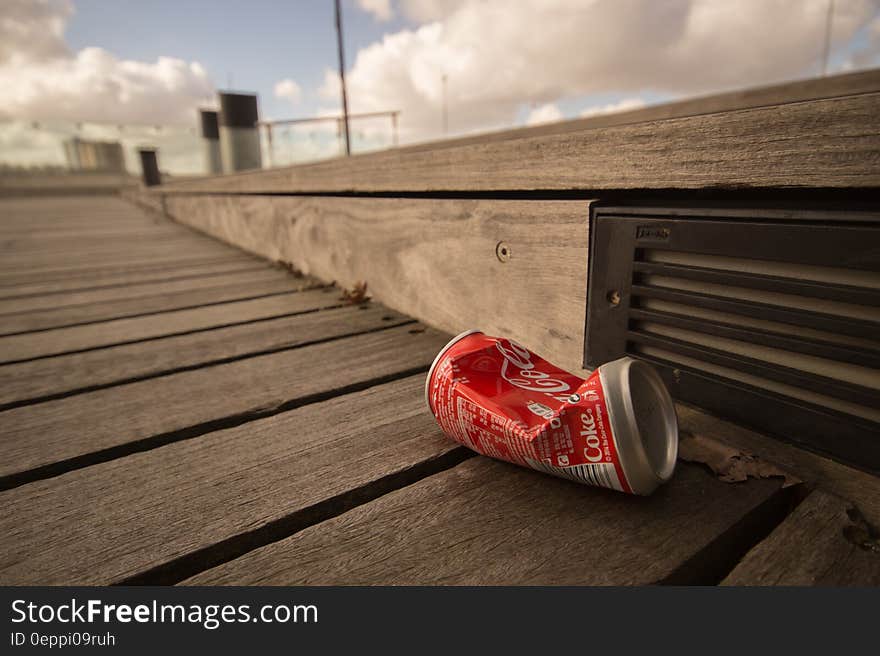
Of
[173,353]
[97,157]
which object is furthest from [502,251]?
[97,157]

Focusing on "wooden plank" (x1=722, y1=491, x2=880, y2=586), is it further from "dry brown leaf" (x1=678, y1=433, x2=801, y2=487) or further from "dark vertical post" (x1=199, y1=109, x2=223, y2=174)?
"dark vertical post" (x1=199, y1=109, x2=223, y2=174)

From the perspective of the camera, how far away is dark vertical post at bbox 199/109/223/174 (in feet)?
34.1

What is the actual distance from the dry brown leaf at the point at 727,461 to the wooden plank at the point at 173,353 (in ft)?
2.82

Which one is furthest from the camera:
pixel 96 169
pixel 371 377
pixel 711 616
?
pixel 96 169

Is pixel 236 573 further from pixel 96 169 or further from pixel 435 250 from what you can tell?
pixel 96 169

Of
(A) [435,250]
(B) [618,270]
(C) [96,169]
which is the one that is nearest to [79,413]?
(A) [435,250]

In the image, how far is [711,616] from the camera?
18.8 inches

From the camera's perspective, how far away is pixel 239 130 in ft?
29.1

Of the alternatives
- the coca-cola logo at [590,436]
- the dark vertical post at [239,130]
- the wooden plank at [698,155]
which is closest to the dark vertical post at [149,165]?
the dark vertical post at [239,130]

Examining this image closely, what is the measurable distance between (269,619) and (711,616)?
0.44 m

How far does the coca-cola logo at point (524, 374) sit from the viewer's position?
0.73m

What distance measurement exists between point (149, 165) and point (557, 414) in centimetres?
908

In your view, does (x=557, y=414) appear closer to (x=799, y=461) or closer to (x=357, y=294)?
(x=799, y=461)

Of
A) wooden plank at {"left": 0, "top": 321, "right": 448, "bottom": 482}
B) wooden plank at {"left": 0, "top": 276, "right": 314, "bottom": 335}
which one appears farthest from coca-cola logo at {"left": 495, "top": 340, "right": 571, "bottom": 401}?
wooden plank at {"left": 0, "top": 276, "right": 314, "bottom": 335}
